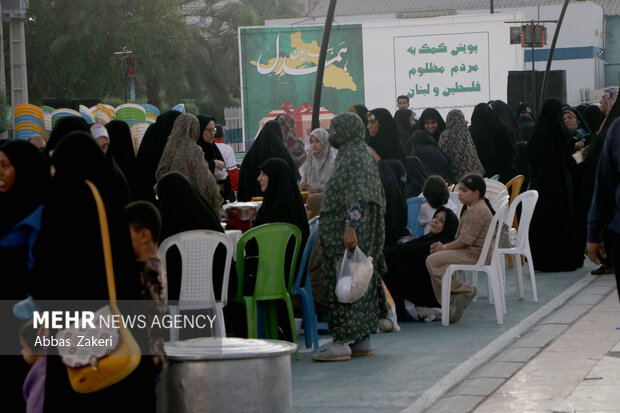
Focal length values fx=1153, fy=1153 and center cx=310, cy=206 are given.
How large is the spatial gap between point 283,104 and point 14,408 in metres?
22.0

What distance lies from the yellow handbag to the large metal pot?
71 centimetres

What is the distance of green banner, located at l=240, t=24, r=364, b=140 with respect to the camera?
85.7 ft

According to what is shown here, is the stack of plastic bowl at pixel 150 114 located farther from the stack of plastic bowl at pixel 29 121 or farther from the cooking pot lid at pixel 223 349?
the cooking pot lid at pixel 223 349

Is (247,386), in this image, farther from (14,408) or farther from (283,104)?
(283,104)

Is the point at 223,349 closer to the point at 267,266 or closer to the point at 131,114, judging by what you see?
the point at 267,266

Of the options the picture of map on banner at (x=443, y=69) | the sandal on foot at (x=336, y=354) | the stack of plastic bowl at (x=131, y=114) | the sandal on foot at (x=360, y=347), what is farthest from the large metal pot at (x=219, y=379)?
the picture of map on banner at (x=443, y=69)

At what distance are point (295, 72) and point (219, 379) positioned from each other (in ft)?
72.9

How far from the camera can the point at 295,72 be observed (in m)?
26.3

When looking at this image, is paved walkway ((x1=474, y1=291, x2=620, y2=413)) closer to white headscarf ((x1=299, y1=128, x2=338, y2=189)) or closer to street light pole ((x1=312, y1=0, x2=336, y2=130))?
white headscarf ((x1=299, y1=128, x2=338, y2=189))

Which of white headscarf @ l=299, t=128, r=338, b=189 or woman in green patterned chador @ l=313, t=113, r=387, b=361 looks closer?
woman in green patterned chador @ l=313, t=113, r=387, b=361

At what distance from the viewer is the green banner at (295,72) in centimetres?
2611

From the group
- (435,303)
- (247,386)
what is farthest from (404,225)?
(247,386)

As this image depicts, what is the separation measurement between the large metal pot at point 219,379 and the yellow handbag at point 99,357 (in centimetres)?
71

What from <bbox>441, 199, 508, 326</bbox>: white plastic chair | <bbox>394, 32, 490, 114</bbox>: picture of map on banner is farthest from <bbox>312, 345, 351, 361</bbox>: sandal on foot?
<bbox>394, 32, 490, 114</bbox>: picture of map on banner
